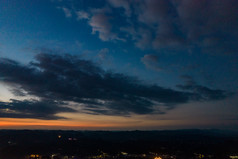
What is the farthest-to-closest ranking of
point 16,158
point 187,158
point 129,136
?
point 129,136 → point 187,158 → point 16,158

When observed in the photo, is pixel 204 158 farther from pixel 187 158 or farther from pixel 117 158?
pixel 117 158

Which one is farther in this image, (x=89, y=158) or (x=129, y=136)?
(x=129, y=136)

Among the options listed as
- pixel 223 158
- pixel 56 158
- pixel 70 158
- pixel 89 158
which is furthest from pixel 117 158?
pixel 223 158

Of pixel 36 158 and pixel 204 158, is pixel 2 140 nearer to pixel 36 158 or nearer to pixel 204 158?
pixel 36 158

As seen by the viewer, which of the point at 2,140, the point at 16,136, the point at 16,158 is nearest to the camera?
the point at 16,158

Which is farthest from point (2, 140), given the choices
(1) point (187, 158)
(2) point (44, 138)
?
(1) point (187, 158)

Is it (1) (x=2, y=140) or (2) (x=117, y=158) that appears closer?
(2) (x=117, y=158)

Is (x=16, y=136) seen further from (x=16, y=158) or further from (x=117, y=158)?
(x=117, y=158)

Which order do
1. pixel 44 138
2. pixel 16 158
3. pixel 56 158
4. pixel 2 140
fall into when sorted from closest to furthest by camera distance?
pixel 16 158 → pixel 56 158 → pixel 2 140 → pixel 44 138

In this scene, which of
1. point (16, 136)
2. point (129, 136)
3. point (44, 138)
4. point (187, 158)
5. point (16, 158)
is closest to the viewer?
point (16, 158)
